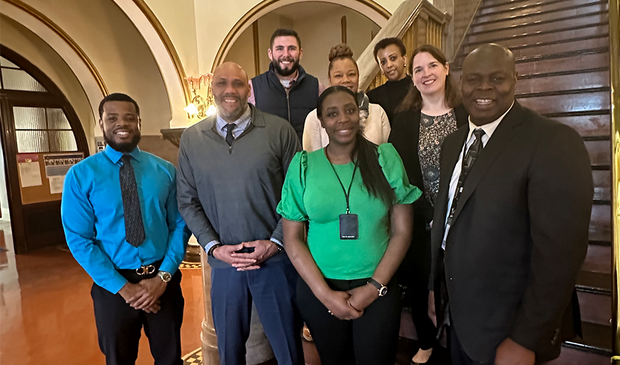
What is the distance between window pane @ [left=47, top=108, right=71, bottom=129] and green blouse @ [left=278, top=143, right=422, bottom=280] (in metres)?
6.30

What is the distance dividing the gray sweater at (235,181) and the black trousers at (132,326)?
11.4 inches

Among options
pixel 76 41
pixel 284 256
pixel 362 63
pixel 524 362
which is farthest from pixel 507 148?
pixel 76 41

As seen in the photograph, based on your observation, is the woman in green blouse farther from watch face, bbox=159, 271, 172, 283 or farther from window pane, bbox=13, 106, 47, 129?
window pane, bbox=13, 106, 47, 129

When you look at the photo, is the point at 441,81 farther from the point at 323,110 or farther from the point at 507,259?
the point at 507,259

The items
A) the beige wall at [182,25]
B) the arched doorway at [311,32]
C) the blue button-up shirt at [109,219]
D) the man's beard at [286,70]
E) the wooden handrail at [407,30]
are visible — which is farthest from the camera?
the arched doorway at [311,32]

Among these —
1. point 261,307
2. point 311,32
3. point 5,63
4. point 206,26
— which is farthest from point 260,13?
point 261,307

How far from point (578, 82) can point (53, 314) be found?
4994mm

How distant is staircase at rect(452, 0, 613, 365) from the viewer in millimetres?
1876

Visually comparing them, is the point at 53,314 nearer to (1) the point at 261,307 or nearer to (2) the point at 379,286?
(1) the point at 261,307

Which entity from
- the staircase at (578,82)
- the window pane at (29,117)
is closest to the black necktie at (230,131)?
the staircase at (578,82)

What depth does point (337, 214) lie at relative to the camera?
4.55ft

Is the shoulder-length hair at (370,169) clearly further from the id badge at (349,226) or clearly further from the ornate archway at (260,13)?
the ornate archway at (260,13)

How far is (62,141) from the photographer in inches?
248

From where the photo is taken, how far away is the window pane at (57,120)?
611 cm
